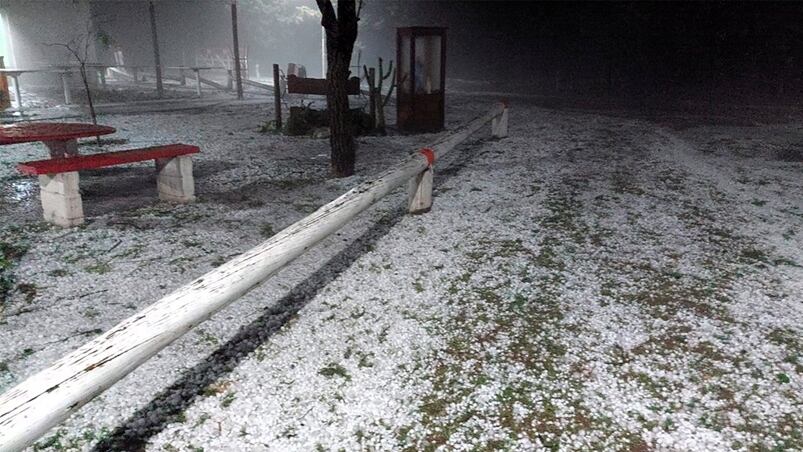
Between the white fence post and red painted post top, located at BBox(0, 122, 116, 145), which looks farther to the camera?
the white fence post

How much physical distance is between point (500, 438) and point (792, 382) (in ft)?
4.96

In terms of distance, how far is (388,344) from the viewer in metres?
3.04

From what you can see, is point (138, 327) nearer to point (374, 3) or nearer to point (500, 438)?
point (500, 438)

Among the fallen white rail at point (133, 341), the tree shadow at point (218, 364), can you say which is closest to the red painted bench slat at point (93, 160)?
the tree shadow at point (218, 364)

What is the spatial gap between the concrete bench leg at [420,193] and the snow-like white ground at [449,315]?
158 millimetres

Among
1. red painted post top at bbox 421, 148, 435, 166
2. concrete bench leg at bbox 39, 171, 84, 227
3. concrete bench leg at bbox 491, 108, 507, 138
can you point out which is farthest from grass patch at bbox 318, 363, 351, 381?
concrete bench leg at bbox 491, 108, 507, 138

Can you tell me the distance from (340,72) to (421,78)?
4063mm

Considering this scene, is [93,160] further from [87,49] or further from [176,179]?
[87,49]

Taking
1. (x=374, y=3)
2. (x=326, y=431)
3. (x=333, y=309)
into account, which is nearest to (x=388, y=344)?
(x=333, y=309)

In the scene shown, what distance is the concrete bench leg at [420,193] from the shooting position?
5.22 m

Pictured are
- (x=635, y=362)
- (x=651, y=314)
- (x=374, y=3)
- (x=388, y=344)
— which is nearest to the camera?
(x=635, y=362)

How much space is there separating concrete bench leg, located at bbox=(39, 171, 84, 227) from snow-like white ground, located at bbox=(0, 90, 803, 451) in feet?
0.44

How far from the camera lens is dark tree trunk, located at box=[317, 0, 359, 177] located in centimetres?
596

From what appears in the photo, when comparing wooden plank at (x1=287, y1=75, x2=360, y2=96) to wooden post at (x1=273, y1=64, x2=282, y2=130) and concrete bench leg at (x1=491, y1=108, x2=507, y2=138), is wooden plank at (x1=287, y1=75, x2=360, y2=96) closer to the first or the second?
wooden post at (x1=273, y1=64, x2=282, y2=130)
